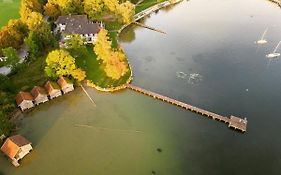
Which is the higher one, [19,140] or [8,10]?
[8,10]

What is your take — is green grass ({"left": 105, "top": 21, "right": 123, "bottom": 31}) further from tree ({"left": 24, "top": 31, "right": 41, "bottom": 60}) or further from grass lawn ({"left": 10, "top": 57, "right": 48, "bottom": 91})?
grass lawn ({"left": 10, "top": 57, "right": 48, "bottom": 91})

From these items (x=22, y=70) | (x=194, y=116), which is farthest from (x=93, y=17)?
(x=194, y=116)

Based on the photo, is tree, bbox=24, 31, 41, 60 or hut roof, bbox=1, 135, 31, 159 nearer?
hut roof, bbox=1, 135, 31, 159

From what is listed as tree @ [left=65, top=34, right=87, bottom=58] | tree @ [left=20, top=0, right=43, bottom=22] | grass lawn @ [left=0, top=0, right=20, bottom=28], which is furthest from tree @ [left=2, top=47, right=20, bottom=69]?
grass lawn @ [left=0, top=0, right=20, bottom=28]

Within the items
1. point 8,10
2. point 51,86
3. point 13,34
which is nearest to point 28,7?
point 13,34

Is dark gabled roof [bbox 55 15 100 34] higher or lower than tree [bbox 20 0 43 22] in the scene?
lower

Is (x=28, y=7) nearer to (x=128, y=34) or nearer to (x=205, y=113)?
(x=128, y=34)
